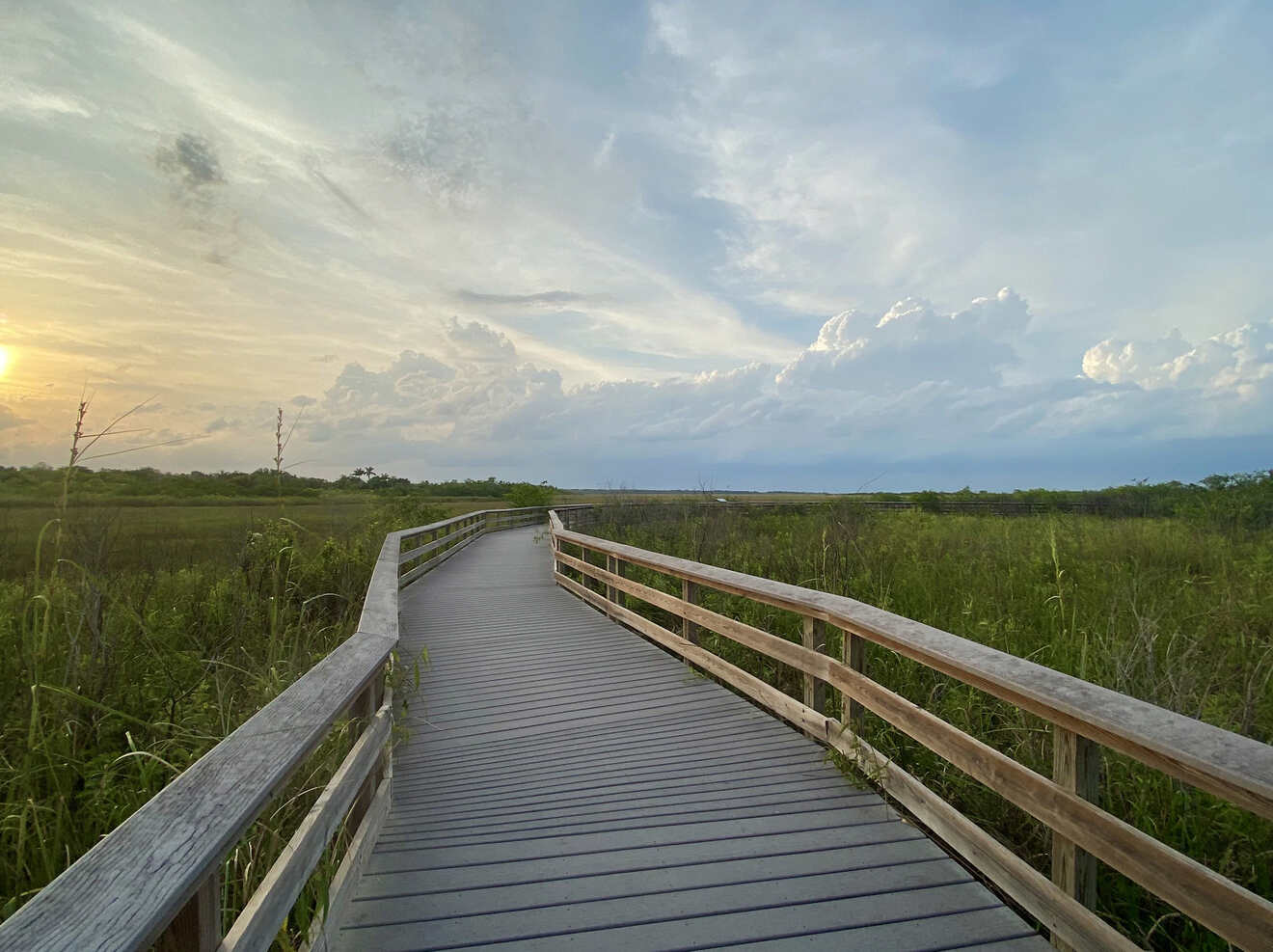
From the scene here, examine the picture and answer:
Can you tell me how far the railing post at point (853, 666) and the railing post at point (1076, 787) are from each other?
4.86 ft

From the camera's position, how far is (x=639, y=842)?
3.18 metres

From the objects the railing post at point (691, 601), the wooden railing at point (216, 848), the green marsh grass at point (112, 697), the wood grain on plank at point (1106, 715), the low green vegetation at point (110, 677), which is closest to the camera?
the wooden railing at point (216, 848)

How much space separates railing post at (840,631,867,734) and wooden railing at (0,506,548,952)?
243 centimetres

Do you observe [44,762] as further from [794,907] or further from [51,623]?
[794,907]

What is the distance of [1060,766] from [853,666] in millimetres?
1543

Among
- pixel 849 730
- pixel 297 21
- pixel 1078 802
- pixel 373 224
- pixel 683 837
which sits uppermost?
pixel 297 21

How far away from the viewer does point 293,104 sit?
9492mm

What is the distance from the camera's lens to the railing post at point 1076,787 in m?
2.35

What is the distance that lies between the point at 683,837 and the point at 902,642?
4.31 ft

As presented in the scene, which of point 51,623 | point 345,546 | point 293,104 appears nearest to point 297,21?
point 293,104

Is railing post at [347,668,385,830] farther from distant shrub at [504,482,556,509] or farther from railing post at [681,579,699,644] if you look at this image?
distant shrub at [504,482,556,509]

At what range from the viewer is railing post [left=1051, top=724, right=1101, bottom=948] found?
235 cm

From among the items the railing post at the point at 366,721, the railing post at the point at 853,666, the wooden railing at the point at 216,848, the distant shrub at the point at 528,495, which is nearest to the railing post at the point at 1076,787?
the railing post at the point at 853,666

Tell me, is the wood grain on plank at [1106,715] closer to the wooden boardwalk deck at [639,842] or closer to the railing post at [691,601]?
the wooden boardwalk deck at [639,842]
